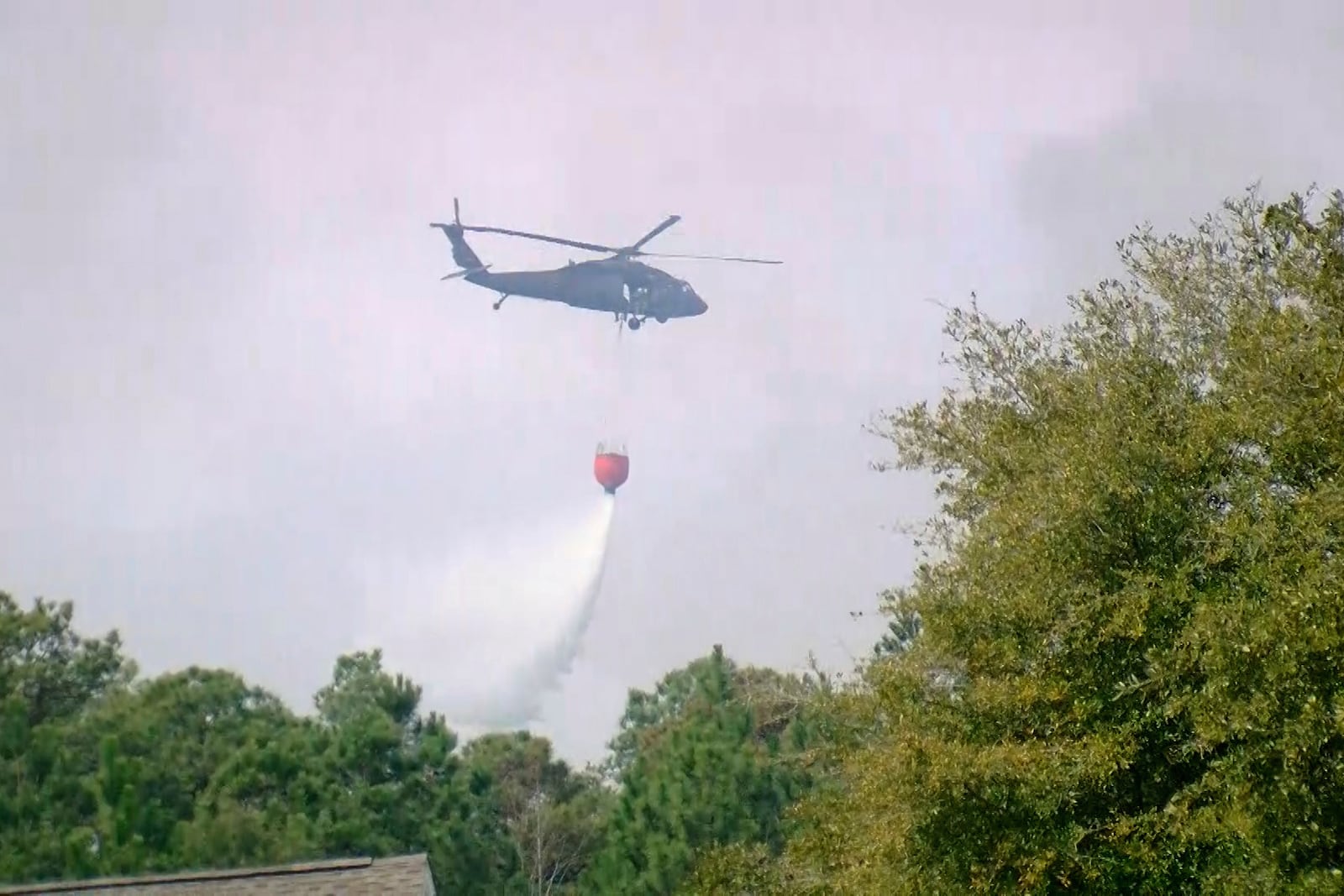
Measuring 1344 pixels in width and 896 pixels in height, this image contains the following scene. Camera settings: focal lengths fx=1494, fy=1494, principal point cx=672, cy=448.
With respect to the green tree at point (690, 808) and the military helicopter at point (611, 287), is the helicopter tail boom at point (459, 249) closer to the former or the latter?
the military helicopter at point (611, 287)

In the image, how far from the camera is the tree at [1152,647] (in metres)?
12.9

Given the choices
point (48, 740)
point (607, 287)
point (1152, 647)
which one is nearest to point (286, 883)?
point (1152, 647)

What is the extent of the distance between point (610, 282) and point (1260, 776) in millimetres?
50985

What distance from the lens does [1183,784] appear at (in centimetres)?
1497

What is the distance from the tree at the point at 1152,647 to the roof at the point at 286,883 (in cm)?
740

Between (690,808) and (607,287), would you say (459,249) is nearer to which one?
(607,287)

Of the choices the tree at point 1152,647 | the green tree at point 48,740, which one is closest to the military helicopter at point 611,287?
the green tree at point 48,740

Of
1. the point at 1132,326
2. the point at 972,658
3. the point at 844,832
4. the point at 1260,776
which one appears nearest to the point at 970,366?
the point at 1132,326

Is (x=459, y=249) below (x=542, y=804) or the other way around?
the other way around

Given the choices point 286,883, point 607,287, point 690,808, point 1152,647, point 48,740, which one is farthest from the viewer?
point 607,287

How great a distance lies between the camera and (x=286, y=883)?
70.5ft

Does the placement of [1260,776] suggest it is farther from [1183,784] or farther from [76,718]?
[76,718]

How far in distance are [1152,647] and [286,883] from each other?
1323cm

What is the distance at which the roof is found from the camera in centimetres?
2095
